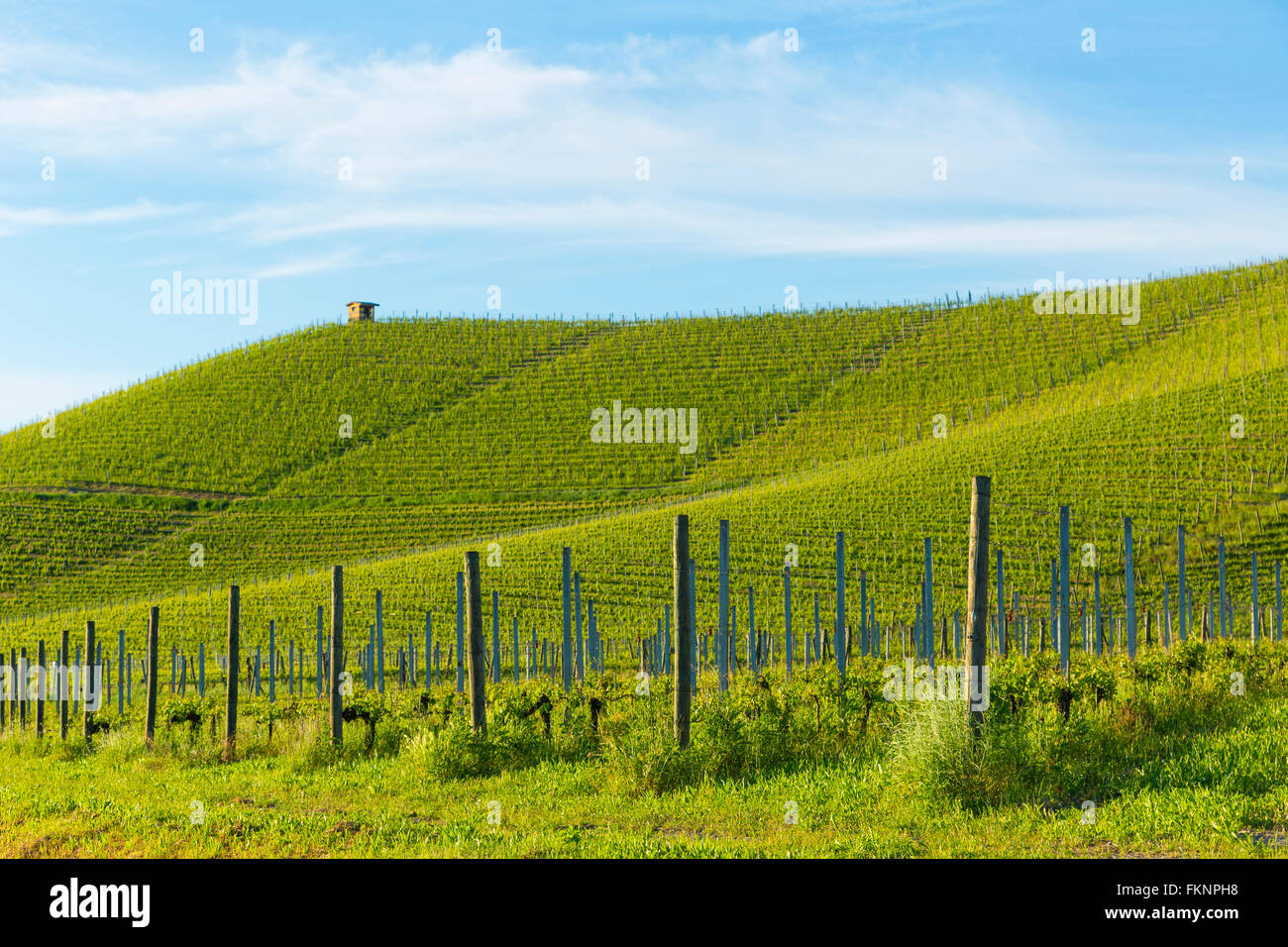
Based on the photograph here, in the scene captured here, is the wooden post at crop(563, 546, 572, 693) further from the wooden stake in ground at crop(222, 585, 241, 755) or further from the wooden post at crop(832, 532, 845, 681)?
the wooden stake in ground at crop(222, 585, 241, 755)

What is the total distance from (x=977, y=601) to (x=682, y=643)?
9.12 ft

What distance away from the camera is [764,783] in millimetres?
8836

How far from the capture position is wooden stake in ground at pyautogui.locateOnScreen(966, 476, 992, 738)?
8281mm

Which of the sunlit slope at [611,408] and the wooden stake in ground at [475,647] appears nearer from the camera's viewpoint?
the wooden stake in ground at [475,647]

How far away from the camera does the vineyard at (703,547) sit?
10.3m

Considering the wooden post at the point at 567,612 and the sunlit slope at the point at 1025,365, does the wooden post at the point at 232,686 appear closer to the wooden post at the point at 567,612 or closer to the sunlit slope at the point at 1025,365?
the wooden post at the point at 567,612

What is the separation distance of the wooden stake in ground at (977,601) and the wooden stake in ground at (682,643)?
2.51m

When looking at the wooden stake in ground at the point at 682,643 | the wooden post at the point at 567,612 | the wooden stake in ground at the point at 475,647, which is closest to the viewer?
the wooden stake in ground at the point at 682,643

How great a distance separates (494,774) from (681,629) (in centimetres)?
241

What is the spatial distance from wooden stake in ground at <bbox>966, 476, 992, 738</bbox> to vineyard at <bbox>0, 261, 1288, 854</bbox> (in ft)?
0.73

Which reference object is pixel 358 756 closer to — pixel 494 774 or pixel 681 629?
pixel 494 774

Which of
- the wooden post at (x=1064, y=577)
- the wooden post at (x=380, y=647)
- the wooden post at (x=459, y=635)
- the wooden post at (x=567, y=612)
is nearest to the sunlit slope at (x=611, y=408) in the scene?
the wooden post at (x=380, y=647)

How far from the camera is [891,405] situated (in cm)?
8106
